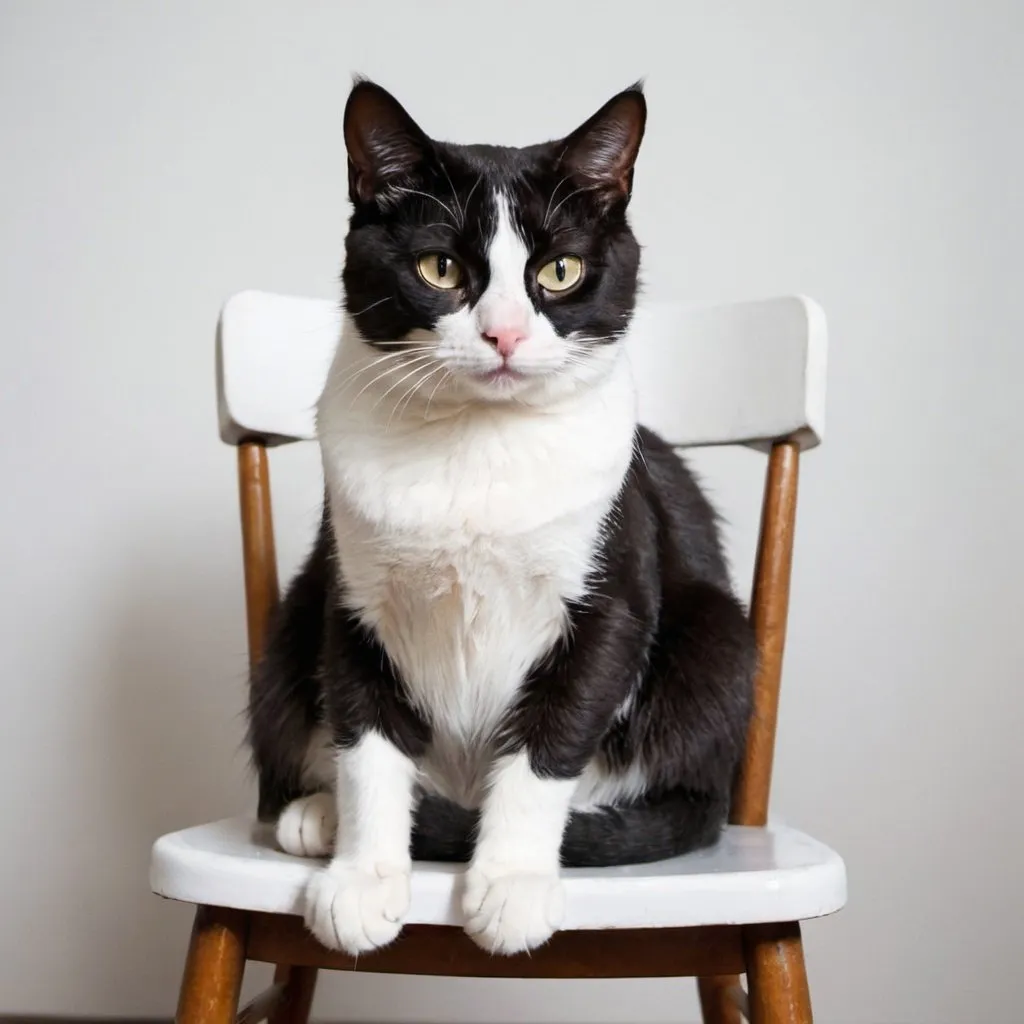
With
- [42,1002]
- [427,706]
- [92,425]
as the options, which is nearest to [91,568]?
[92,425]

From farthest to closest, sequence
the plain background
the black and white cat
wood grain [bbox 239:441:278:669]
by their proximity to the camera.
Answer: the plain background < wood grain [bbox 239:441:278:669] < the black and white cat

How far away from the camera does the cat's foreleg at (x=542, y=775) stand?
2.46 feet

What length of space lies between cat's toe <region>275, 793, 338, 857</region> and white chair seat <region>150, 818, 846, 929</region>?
3 centimetres

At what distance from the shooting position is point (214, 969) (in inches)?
32.8

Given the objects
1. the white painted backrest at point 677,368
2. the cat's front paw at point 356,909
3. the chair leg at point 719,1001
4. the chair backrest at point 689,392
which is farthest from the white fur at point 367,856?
the chair leg at point 719,1001

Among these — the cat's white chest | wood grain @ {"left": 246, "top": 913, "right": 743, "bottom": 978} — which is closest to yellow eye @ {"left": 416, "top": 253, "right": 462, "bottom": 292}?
the cat's white chest

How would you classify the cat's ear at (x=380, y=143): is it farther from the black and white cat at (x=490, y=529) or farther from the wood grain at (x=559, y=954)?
the wood grain at (x=559, y=954)

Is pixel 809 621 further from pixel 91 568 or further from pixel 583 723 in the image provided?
pixel 91 568

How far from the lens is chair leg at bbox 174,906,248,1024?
0.83m

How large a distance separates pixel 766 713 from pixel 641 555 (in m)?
0.29

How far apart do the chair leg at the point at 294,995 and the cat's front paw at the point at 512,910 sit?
0.58 meters

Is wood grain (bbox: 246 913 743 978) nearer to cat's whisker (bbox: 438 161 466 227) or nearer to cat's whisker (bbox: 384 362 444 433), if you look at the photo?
cat's whisker (bbox: 384 362 444 433)

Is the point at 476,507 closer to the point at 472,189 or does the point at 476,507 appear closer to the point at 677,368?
the point at 472,189

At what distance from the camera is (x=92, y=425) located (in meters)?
1.74
